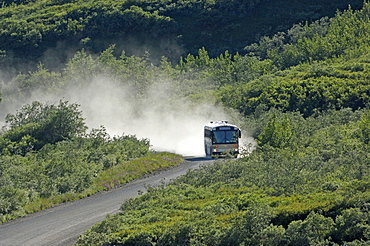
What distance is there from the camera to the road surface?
33.3 metres

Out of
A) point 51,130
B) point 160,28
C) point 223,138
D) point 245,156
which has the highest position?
point 160,28

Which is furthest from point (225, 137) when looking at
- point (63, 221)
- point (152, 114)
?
point (152, 114)

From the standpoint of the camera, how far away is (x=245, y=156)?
172ft

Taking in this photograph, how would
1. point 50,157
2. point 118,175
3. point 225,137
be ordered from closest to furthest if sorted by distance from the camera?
point 118,175 → point 50,157 → point 225,137

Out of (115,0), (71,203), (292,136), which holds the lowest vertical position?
(71,203)

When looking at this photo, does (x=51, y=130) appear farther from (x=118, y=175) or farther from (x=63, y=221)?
(x=63, y=221)

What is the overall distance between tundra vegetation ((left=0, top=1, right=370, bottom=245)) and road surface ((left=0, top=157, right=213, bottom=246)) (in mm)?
1632

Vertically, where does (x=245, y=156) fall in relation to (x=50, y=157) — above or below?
below

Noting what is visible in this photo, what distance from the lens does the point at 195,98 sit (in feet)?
314

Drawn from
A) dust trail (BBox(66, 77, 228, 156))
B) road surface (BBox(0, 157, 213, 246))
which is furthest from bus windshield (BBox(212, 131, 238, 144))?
road surface (BBox(0, 157, 213, 246))

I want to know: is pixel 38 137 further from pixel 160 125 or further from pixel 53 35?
pixel 53 35

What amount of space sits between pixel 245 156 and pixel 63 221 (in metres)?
18.8

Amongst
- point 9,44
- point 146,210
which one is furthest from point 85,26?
point 146,210

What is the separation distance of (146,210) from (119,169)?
22.0 meters
